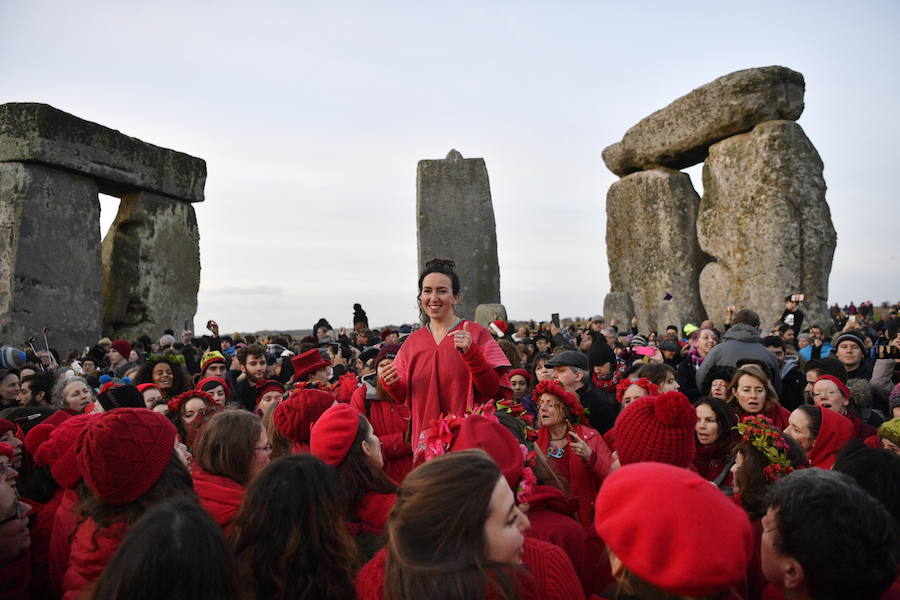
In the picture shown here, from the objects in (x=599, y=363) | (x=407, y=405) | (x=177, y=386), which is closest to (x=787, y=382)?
(x=599, y=363)

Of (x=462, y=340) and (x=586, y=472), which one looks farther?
(x=586, y=472)

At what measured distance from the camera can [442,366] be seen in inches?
133

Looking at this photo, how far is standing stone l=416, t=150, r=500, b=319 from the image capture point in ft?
37.7

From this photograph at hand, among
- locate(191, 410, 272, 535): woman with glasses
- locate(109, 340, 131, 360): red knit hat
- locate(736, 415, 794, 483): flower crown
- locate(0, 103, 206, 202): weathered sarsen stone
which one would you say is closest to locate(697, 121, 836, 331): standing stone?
locate(0, 103, 206, 202): weathered sarsen stone

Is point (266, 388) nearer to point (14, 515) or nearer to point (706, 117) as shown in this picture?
point (14, 515)

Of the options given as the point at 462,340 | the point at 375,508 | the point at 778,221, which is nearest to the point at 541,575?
the point at 375,508

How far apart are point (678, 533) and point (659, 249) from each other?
14082mm

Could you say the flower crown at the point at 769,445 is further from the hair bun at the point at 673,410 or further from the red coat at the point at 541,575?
the red coat at the point at 541,575

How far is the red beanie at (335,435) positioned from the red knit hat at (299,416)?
0.55 m

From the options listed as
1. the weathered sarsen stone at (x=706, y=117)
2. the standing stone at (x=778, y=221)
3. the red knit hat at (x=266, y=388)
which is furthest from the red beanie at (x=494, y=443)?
the weathered sarsen stone at (x=706, y=117)

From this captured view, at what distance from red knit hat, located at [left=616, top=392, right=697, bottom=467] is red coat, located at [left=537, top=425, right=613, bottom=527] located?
2.10ft

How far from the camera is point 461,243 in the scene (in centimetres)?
1155

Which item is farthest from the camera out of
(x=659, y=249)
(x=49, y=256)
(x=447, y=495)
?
(x=659, y=249)

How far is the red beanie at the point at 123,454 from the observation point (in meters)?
2.19
